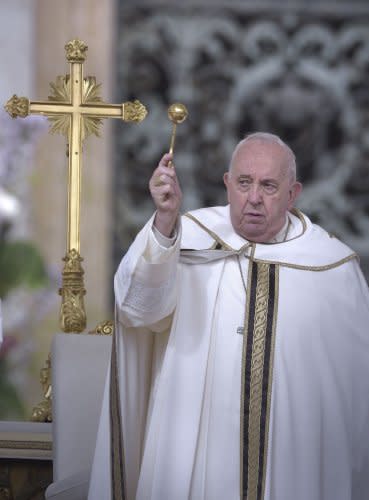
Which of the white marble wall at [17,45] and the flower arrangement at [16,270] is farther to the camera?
the white marble wall at [17,45]

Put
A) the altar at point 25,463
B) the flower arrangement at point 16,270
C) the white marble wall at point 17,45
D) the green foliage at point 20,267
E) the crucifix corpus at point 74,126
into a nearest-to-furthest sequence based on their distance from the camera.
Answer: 1. the altar at point 25,463
2. the crucifix corpus at point 74,126
3. the flower arrangement at point 16,270
4. the green foliage at point 20,267
5. the white marble wall at point 17,45

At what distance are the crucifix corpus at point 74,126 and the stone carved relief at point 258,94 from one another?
2949 millimetres

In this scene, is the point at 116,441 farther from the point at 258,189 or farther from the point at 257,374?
the point at 258,189

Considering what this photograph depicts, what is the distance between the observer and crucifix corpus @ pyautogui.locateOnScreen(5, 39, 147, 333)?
5.76 m

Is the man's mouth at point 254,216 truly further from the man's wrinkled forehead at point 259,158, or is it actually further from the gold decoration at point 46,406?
the gold decoration at point 46,406

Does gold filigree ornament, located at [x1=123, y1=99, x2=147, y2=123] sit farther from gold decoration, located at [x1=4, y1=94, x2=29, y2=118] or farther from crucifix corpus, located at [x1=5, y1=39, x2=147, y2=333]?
gold decoration, located at [x1=4, y1=94, x2=29, y2=118]

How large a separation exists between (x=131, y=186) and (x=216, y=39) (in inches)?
34.7

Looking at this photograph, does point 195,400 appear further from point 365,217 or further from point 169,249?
point 365,217

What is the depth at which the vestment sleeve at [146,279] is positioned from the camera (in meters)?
4.95

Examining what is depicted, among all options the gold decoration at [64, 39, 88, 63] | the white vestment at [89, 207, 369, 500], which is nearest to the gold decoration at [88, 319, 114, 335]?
the white vestment at [89, 207, 369, 500]

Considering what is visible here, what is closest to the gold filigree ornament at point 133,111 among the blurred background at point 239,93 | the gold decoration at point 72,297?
the gold decoration at point 72,297

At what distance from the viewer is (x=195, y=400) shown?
16.9 feet

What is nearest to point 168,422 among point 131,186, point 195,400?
point 195,400

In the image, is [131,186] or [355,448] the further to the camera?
[131,186]
